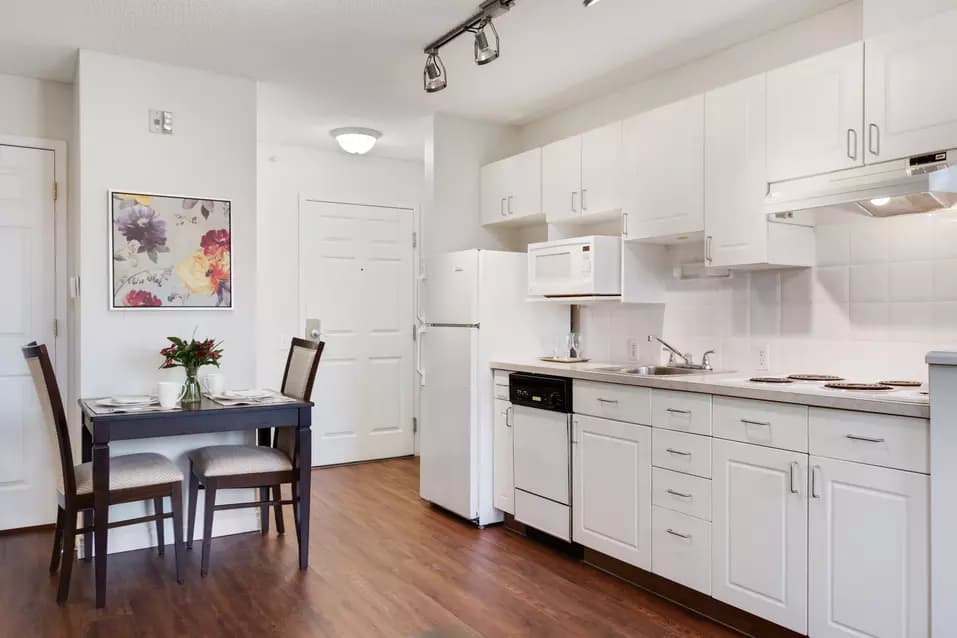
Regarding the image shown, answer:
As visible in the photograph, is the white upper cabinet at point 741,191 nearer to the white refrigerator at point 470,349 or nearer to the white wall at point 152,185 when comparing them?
the white refrigerator at point 470,349

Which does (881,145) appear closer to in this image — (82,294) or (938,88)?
(938,88)

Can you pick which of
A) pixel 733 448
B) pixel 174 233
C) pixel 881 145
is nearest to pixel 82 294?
pixel 174 233

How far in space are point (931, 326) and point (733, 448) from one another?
86 centimetres

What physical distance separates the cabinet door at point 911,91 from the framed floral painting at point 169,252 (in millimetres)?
3044

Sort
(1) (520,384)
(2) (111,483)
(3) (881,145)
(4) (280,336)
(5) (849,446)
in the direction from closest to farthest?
(5) (849,446)
(3) (881,145)
(2) (111,483)
(1) (520,384)
(4) (280,336)

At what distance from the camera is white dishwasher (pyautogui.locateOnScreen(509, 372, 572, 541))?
3436mm

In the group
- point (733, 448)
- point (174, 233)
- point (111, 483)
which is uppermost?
point (174, 233)

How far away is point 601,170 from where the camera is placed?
12.1ft

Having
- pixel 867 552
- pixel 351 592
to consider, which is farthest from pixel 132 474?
pixel 867 552

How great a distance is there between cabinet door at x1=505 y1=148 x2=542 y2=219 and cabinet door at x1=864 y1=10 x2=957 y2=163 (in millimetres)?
1927

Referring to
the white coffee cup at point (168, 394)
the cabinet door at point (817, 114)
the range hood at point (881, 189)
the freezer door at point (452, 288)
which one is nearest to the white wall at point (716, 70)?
the cabinet door at point (817, 114)

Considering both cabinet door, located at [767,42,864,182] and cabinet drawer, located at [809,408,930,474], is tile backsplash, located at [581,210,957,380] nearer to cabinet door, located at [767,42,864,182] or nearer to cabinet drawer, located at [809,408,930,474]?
cabinet door, located at [767,42,864,182]

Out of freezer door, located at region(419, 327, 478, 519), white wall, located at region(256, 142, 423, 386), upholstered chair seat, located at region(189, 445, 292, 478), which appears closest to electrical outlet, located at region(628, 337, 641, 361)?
freezer door, located at region(419, 327, 478, 519)

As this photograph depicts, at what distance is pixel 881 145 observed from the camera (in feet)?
8.14
